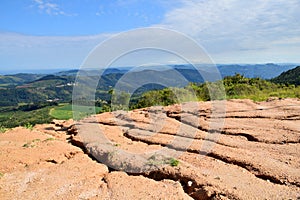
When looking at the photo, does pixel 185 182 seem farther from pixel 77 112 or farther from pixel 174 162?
pixel 77 112

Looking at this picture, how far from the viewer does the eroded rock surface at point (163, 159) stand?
5.60m

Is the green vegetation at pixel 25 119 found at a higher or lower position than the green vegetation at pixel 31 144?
Answer: lower

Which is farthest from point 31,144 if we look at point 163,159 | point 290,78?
point 290,78

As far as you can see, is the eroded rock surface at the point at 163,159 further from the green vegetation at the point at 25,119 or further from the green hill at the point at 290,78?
the green vegetation at the point at 25,119

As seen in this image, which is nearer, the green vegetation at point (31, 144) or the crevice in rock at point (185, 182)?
the crevice in rock at point (185, 182)

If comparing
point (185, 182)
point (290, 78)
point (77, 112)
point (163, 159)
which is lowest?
point (77, 112)

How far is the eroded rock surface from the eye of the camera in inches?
220

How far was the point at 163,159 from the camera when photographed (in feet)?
22.4

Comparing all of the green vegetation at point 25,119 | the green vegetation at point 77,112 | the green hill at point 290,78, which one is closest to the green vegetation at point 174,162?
the green vegetation at point 77,112

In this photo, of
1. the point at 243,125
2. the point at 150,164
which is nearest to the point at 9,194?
the point at 150,164

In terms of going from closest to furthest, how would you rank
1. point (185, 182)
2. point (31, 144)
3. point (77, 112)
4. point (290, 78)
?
point (185, 182)
point (31, 144)
point (77, 112)
point (290, 78)

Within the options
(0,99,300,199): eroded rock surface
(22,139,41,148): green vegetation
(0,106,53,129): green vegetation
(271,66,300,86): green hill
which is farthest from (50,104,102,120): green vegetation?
(271,66,300,86): green hill

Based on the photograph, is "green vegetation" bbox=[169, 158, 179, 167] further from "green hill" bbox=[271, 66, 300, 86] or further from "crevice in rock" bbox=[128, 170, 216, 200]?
"green hill" bbox=[271, 66, 300, 86]

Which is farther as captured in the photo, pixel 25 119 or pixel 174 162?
pixel 25 119
